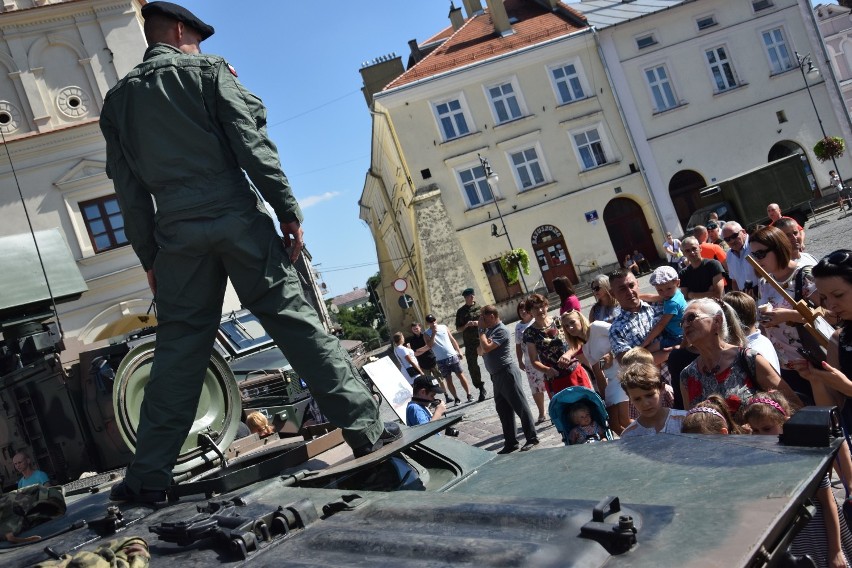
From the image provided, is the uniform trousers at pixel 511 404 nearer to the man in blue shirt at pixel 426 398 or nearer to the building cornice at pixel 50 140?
the man in blue shirt at pixel 426 398

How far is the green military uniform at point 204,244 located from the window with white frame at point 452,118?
3428cm

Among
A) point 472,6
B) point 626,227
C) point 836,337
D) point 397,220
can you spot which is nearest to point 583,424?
point 836,337

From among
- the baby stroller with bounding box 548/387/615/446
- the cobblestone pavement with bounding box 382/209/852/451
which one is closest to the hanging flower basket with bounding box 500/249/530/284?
the cobblestone pavement with bounding box 382/209/852/451

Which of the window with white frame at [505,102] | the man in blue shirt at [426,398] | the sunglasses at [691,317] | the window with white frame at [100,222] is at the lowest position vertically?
the man in blue shirt at [426,398]

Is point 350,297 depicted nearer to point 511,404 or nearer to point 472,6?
point 472,6

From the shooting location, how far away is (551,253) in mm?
38500

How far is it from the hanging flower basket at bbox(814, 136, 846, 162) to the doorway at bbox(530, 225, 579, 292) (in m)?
10.5

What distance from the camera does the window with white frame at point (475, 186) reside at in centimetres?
3828

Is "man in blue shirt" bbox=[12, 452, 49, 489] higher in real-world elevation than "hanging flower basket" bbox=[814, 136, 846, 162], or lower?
lower

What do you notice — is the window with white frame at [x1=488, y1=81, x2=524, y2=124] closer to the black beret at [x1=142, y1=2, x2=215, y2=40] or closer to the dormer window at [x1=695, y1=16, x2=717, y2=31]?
the dormer window at [x1=695, y1=16, x2=717, y2=31]

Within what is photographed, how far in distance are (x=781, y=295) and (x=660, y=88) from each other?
112 feet

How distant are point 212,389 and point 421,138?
33269 mm

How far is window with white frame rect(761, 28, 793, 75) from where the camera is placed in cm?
3981

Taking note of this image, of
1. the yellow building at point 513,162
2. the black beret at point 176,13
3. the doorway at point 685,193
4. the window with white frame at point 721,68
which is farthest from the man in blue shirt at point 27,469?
the window with white frame at point 721,68
